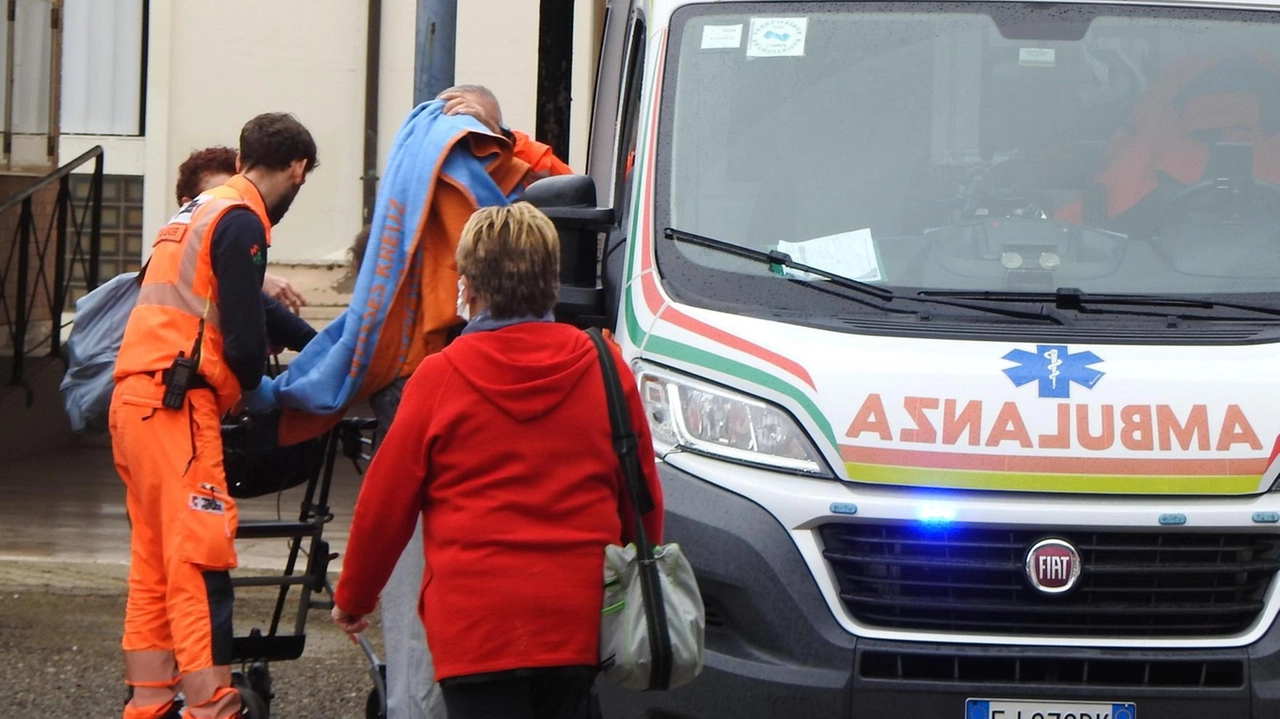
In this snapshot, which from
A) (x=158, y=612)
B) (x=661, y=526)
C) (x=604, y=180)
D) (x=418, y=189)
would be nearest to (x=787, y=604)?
(x=661, y=526)

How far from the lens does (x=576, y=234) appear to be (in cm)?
502

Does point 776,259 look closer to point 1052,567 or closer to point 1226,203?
point 1052,567

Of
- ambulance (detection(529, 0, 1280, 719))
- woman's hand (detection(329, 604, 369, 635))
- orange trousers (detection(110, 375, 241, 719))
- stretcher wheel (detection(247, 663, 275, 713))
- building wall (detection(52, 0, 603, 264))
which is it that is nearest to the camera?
woman's hand (detection(329, 604, 369, 635))

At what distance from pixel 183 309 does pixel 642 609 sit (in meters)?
2.13

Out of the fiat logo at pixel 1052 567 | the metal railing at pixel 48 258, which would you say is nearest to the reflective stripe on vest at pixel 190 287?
the fiat logo at pixel 1052 567

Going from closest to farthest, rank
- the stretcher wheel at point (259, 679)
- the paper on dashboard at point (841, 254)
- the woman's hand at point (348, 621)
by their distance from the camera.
A: the woman's hand at point (348, 621)
the paper on dashboard at point (841, 254)
the stretcher wheel at point (259, 679)

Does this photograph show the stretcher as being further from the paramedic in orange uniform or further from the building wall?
the building wall

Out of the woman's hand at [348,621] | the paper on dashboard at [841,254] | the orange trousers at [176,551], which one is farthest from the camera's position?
the orange trousers at [176,551]

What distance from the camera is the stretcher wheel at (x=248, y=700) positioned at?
17.4 feet

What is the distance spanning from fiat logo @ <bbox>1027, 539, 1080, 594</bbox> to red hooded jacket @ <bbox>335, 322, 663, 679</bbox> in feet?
3.54

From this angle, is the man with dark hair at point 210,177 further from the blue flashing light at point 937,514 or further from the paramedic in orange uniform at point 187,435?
the blue flashing light at point 937,514

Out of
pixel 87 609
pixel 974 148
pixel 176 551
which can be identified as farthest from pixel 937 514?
pixel 87 609

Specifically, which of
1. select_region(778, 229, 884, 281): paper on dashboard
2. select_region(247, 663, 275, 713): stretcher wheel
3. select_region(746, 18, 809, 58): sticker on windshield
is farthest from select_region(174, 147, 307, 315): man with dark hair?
select_region(778, 229, 884, 281): paper on dashboard

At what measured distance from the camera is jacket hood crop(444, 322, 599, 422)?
3.68 metres
